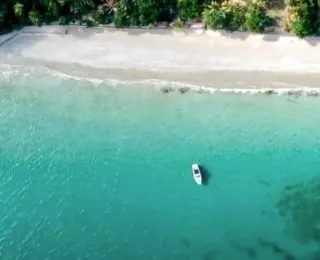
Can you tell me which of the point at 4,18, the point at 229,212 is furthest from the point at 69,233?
the point at 4,18

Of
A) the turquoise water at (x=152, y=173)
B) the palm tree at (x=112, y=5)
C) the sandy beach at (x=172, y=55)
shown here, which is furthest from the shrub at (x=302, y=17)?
the palm tree at (x=112, y=5)

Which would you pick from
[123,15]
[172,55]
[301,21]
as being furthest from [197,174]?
[301,21]

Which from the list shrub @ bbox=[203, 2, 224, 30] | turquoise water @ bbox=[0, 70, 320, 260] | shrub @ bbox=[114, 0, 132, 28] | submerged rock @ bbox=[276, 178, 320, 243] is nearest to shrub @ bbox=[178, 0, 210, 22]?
shrub @ bbox=[203, 2, 224, 30]

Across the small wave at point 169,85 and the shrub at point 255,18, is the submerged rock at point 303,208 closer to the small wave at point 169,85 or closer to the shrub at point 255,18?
the small wave at point 169,85

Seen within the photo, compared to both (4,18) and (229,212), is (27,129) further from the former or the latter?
(229,212)

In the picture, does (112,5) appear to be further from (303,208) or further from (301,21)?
(303,208)

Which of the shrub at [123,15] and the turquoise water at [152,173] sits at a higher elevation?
the shrub at [123,15]
